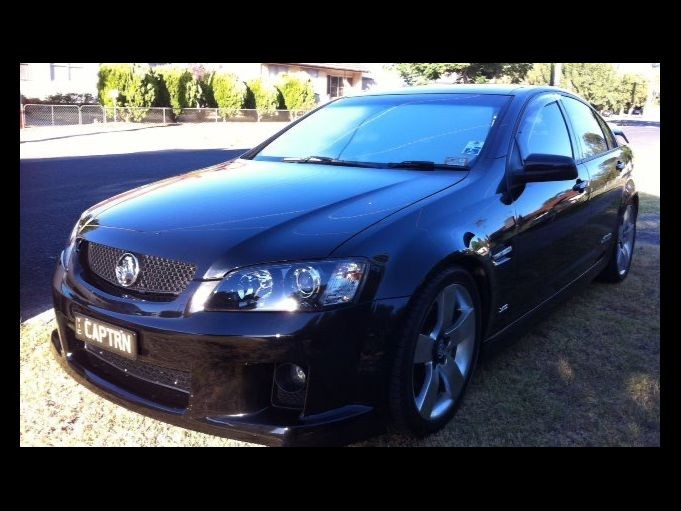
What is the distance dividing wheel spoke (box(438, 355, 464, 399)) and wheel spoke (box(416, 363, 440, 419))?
2.8 inches

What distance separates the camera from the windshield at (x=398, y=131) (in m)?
3.32

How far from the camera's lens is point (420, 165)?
3.22 metres

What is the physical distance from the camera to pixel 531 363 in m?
3.52

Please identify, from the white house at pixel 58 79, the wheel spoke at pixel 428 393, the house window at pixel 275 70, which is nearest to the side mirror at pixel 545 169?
the wheel spoke at pixel 428 393

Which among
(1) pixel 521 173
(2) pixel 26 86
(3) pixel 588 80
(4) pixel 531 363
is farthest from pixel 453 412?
(3) pixel 588 80

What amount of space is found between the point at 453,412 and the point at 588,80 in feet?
166

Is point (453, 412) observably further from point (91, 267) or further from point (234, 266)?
point (91, 267)

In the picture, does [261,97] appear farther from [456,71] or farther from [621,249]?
[621,249]

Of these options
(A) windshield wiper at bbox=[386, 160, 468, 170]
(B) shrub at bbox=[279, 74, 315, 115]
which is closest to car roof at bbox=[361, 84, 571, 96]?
(A) windshield wiper at bbox=[386, 160, 468, 170]

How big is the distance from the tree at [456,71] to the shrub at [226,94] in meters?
8.26

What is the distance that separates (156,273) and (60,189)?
7.23 metres

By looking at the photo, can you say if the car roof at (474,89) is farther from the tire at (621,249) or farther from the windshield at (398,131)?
the tire at (621,249)

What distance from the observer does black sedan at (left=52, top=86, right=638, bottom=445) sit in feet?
7.29

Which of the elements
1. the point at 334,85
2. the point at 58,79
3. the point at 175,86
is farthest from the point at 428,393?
the point at 334,85
